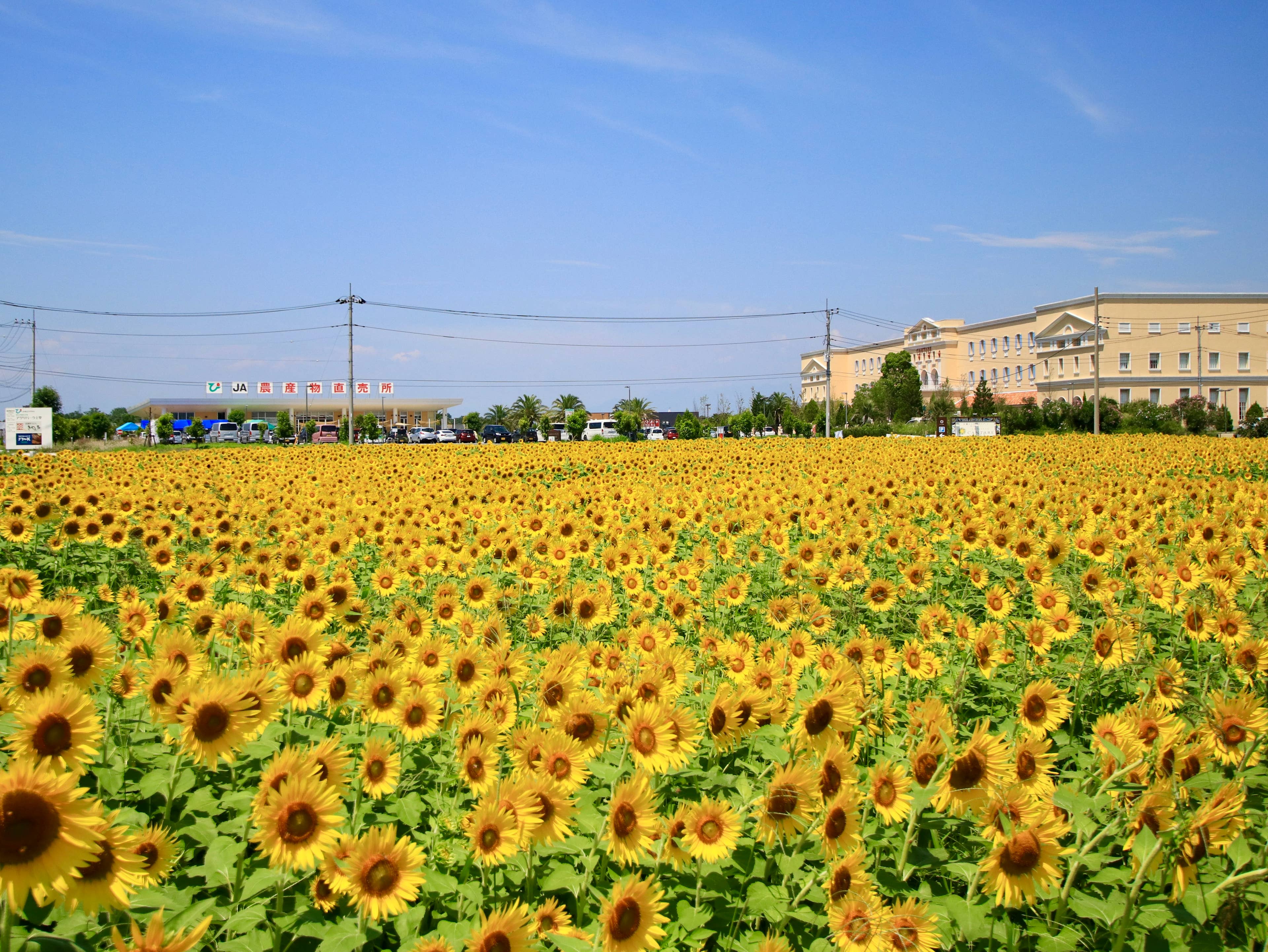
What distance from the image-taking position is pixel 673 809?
2.98 m

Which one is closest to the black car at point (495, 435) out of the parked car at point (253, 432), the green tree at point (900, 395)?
the parked car at point (253, 432)

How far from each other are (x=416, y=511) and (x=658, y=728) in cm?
566

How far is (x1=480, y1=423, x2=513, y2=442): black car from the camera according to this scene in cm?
5409

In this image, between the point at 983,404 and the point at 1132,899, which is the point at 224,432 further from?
the point at 983,404

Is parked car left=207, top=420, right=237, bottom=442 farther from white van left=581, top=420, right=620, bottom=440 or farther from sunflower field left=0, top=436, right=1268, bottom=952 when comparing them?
sunflower field left=0, top=436, right=1268, bottom=952

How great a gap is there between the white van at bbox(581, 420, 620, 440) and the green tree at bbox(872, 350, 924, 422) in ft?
124

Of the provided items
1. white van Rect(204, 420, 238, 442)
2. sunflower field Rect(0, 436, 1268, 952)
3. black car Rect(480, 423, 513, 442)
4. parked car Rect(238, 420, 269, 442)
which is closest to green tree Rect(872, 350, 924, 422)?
black car Rect(480, 423, 513, 442)

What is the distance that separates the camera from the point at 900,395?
90.6 meters

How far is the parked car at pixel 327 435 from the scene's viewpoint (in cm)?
5663

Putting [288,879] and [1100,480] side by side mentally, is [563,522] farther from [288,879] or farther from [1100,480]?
[1100,480]

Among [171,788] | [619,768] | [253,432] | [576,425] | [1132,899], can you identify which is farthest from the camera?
[253,432]

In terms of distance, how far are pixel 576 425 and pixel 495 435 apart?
7.06 meters

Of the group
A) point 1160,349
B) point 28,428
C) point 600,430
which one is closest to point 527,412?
point 600,430

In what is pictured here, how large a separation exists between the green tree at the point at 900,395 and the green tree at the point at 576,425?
136 ft
